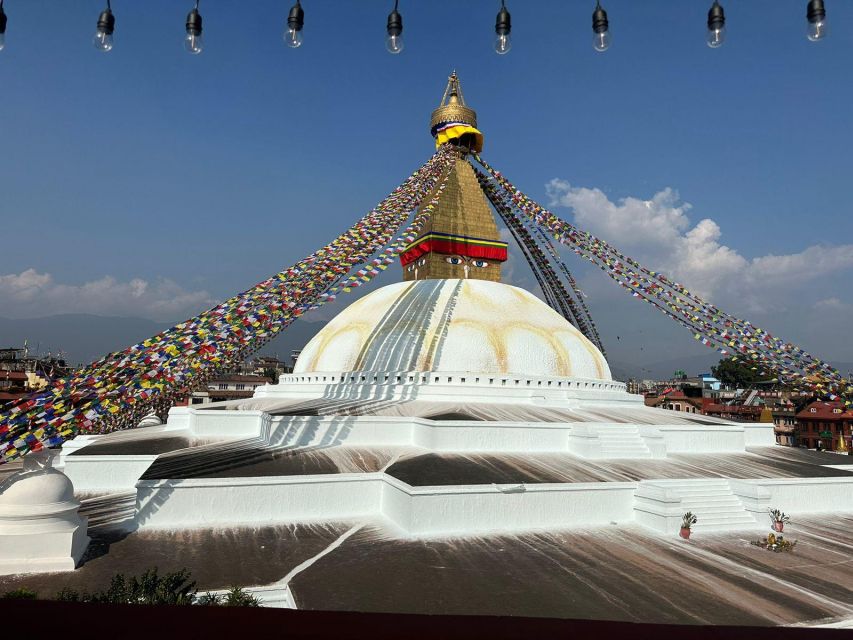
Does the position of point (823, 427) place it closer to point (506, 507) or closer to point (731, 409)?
point (731, 409)

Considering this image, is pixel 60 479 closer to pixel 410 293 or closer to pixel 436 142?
pixel 410 293

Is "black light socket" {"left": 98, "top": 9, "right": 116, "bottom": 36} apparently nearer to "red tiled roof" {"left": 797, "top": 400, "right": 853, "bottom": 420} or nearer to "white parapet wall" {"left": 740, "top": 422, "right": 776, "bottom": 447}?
"white parapet wall" {"left": 740, "top": 422, "right": 776, "bottom": 447}

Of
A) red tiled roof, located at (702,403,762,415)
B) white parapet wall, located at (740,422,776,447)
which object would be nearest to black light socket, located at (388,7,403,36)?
white parapet wall, located at (740,422,776,447)

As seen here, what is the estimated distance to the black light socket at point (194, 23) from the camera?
605cm

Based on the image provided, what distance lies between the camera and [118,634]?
1377 mm

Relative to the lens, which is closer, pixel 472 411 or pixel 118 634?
pixel 118 634

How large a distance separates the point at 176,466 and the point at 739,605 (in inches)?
335

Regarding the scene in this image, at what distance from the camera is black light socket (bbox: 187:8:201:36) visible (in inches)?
238

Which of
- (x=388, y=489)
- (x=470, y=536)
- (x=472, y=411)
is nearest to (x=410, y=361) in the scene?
(x=472, y=411)

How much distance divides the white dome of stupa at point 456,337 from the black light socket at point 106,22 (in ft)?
32.9

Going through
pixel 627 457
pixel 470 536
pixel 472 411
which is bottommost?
pixel 470 536

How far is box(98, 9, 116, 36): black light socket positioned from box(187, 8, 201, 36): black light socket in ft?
2.69

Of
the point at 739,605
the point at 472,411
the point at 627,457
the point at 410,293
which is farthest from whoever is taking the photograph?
the point at 410,293

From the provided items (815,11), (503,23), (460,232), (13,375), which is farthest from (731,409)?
(13,375)
